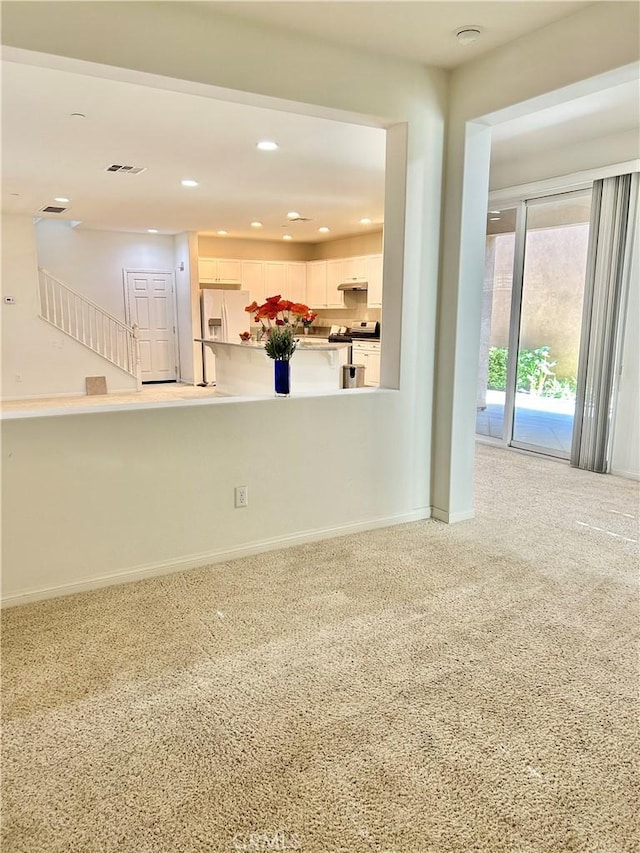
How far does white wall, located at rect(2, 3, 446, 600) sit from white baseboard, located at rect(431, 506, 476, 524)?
0.27 ft

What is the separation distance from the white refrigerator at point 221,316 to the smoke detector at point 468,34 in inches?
278

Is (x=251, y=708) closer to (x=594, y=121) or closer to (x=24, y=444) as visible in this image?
(x=24, y=444)

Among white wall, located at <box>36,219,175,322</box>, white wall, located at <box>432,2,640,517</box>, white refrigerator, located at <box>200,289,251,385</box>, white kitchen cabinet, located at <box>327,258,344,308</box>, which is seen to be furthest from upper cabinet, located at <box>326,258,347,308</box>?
white wall, located at <box>432,2,640,517</box>

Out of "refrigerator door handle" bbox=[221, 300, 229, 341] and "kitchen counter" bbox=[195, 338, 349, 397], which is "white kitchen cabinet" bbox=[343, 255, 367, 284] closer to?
"refrigerator door handle" bbox=[221, 300, 229, 341]

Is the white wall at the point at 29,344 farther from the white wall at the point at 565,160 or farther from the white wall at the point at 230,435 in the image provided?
the white wall at the point at 230,435

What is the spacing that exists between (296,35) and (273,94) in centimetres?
33

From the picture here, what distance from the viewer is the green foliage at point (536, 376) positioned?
560 centimetres

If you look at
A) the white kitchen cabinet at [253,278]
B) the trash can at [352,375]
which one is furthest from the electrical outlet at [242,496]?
the white kitchen cabinet at [253,278]

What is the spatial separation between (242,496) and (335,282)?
742cm

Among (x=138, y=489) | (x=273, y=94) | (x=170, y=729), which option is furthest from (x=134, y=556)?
(x=273, y=94)

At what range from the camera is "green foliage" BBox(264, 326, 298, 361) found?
332 centimetres

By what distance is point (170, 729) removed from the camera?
1926 mm

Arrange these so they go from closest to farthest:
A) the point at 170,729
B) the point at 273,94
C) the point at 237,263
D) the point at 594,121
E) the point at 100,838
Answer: the point at 100,838, the point at 170,729, the point at 273,94, the point at 594,121, the point at 237,263

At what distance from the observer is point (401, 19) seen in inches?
109
